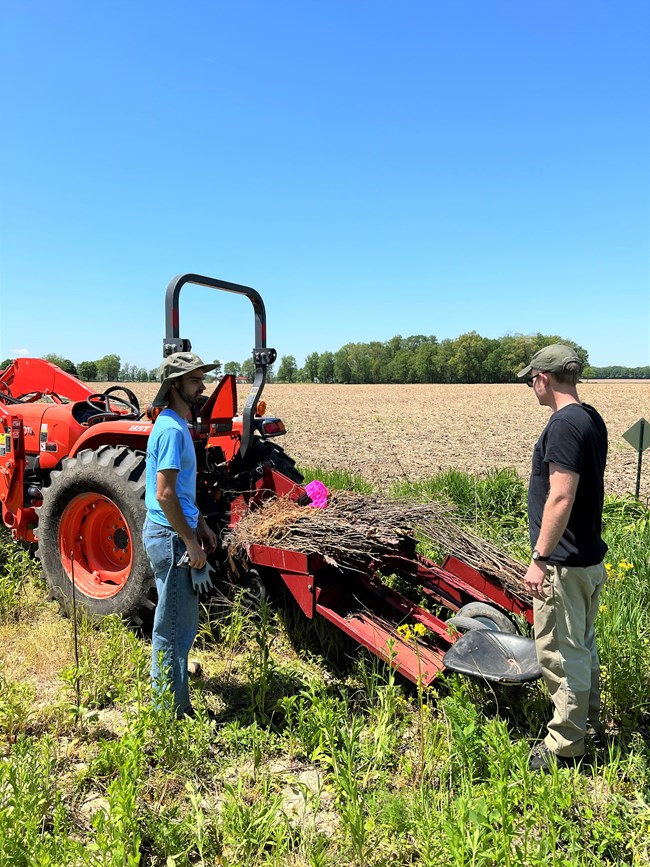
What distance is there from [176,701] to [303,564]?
0.88 meters

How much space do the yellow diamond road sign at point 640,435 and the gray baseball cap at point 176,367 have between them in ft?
15.3

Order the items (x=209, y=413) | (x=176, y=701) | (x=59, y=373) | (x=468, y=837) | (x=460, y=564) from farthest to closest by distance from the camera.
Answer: (x=59, y=373), (x=209, y=413), (x=460, y=564), (x=176, y=701), (x=468, y=837)

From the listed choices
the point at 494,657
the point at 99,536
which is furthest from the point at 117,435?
the point at 494,657

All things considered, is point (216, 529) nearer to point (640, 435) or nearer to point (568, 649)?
point (568, 649)

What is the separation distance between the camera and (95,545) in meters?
4.17

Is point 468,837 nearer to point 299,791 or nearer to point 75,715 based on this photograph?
point 299,791

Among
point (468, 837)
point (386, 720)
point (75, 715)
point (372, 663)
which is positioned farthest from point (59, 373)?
point (468, 837)

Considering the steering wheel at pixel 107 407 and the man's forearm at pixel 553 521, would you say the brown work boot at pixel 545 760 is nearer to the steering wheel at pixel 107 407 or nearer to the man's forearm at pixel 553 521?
the man's forearm at pixel 553 521

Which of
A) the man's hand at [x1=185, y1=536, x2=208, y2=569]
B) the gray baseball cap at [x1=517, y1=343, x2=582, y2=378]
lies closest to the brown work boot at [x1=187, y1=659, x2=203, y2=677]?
the man's hand at [x1=185, y1=536, x2=208, y2=569]

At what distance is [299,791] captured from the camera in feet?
8.24

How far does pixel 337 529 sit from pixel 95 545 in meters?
1.80

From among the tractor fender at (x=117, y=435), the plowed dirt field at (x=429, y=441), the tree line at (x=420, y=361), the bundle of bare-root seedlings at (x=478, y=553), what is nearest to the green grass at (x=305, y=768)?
the bundle of bare-root seedlings at (x=478, y=553)

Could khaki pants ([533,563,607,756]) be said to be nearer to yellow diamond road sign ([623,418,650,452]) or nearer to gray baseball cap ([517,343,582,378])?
gray baseball cap ([517,343,582,378])

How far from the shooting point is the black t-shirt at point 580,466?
8.21 feet
